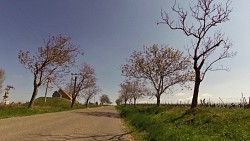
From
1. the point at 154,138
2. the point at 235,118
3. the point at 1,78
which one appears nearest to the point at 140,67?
the point at 235,118

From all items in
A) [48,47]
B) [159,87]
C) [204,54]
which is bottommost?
[159,87]

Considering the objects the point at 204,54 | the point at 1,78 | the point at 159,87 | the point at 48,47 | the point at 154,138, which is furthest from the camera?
the point at 1,78

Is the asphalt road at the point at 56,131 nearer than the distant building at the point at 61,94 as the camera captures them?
Yes

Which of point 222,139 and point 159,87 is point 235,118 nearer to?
point 222,139

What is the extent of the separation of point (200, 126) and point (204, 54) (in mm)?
10859

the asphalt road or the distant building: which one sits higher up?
the distant building

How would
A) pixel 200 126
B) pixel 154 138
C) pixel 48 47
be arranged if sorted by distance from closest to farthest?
1. pixel 154 138
2. pixel 200 126
3. pixel 48 47

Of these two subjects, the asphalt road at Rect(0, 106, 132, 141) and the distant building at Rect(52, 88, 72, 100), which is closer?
the asphalt road at Rect(0, 106, 132, 141)

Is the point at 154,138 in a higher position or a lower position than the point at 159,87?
lower

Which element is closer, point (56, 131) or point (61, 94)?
point (56, 131)

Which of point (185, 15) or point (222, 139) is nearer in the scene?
point (222, 139)

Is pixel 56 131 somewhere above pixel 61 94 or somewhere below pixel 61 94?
below

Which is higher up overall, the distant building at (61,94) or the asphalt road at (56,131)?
the distant building at (61,94)

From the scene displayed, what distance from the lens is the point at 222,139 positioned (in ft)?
33.0
